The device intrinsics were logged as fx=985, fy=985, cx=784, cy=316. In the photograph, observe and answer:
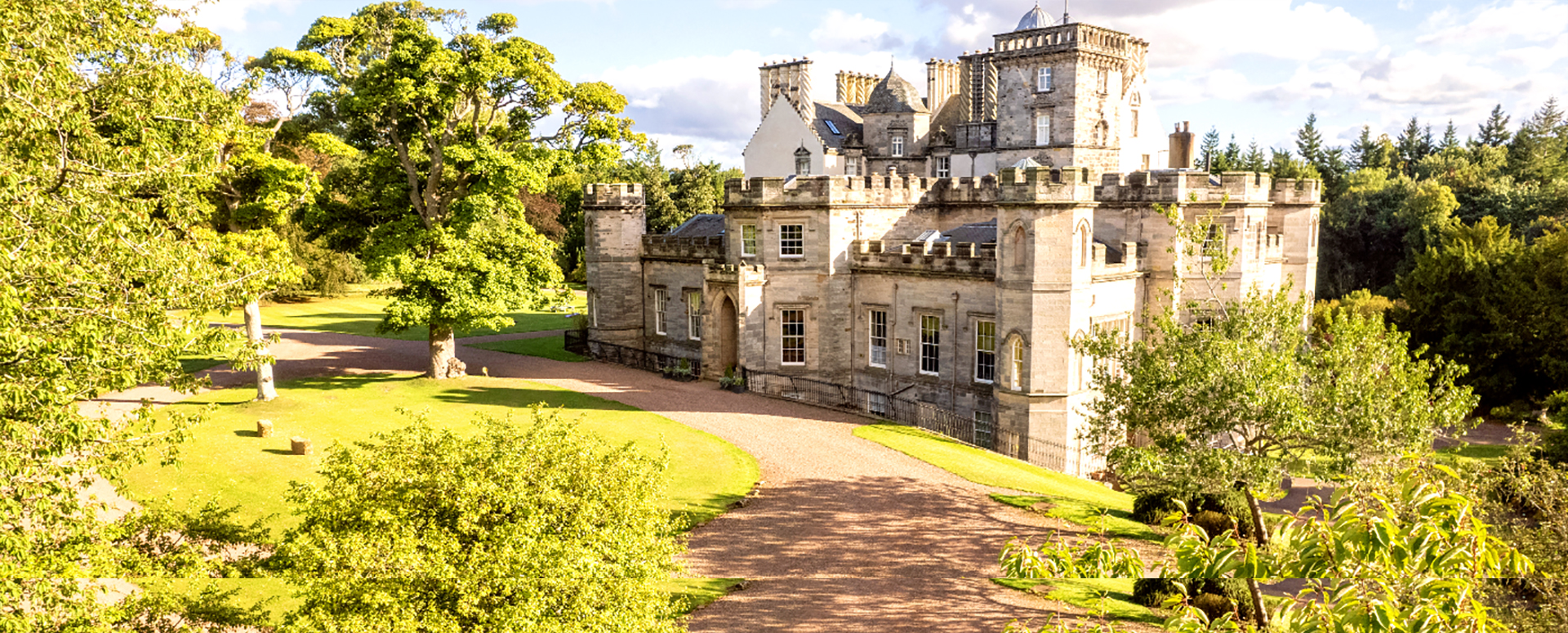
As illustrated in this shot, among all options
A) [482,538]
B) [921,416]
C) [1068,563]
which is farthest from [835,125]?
[1068,563]

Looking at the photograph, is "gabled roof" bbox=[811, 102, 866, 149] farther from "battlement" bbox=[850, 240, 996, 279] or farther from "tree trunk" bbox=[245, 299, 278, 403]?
"tree trunk" bbox=[245, 299, 278, 403]

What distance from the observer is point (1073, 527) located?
72.5 feet

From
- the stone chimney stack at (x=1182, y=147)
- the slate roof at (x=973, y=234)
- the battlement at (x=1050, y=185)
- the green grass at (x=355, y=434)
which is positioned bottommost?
the green grass at (x=355, y=434)

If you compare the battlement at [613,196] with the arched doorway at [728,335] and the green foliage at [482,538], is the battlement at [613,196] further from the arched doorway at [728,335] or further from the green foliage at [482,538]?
the green foliage at [482,538]

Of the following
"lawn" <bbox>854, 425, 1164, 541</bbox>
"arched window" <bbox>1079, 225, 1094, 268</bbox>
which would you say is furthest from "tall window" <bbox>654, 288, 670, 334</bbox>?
"arched window" <bbox>1079, 225, 1094, 268</bbox>

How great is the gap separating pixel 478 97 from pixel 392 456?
24820 mm

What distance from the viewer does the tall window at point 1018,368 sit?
98.7 feet

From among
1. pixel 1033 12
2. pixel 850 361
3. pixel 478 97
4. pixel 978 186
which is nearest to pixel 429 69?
pixel 478 97

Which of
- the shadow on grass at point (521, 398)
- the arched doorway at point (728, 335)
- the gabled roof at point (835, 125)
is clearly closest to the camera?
the shadow on grass at point (521, 398)

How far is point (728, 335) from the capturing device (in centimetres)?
3838

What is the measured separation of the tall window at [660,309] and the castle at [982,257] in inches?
4.0

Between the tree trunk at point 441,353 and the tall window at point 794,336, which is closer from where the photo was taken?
the tall window at point 794,336

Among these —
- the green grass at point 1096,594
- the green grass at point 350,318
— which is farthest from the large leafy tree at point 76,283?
the green grass at point 350,318

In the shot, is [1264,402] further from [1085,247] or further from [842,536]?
[1085,247]
